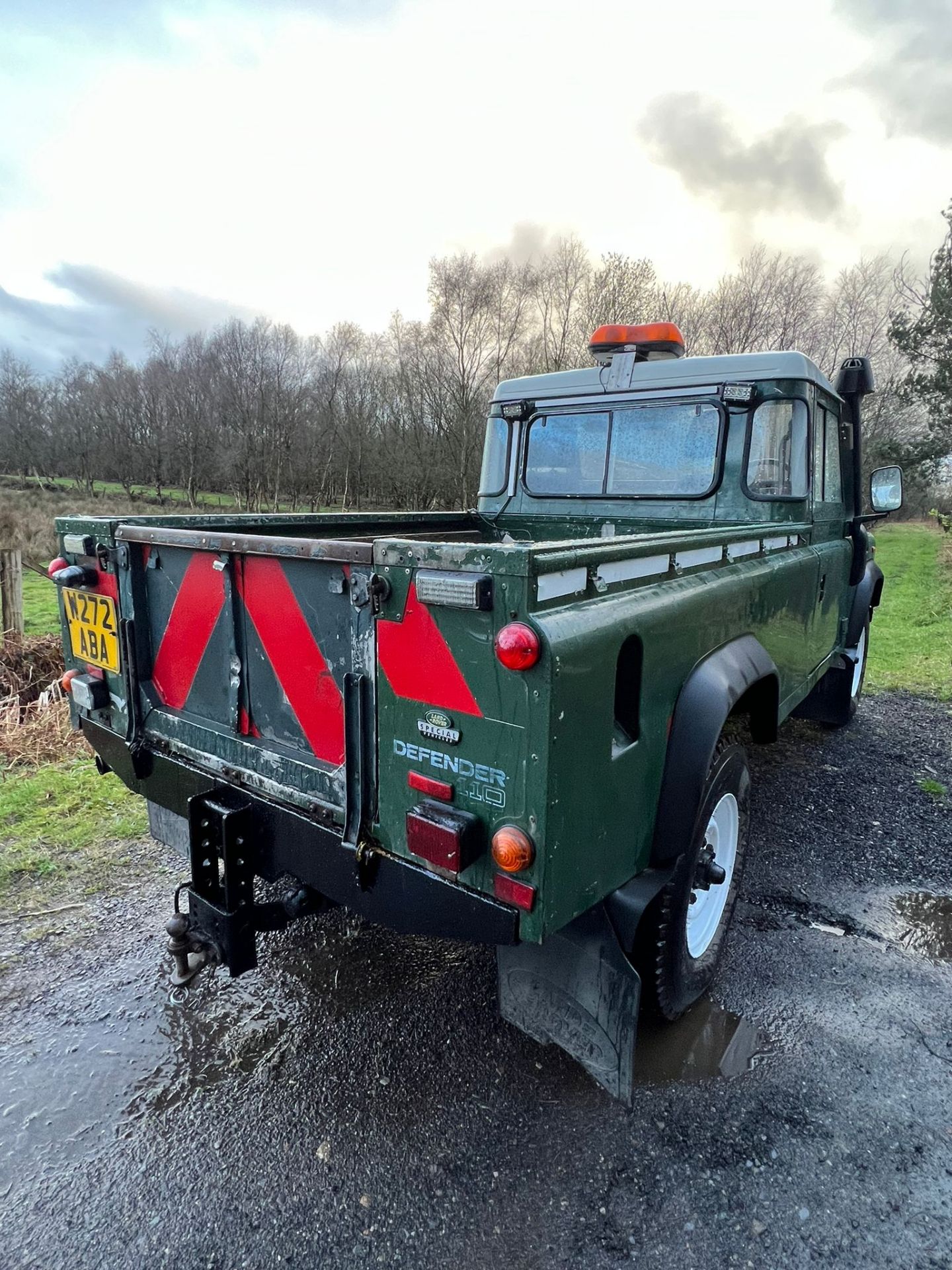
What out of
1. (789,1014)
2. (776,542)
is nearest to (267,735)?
(789,1014)

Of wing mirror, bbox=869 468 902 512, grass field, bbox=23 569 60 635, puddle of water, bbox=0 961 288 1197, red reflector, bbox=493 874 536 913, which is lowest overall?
puddle of water, bbox=0 961 288 1197

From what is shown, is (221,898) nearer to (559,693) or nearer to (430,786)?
(430,786)

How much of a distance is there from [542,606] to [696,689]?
822 mm

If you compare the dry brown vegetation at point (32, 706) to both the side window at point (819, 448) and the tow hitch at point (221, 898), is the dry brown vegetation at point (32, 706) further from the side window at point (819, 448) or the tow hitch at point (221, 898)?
the side window at point (819, 448)

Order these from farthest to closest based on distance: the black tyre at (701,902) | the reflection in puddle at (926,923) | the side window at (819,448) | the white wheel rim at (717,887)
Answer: the side window at (819,448) → the reflection in puddle at (926,923) → the white wheel rim at (717,887) → the black tyre at (701,902)

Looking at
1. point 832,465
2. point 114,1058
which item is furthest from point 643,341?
point 114,1058

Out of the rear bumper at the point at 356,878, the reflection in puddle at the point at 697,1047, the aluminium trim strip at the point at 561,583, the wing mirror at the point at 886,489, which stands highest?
the wing mirror at the point at 886,489

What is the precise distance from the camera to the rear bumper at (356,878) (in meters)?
1.76

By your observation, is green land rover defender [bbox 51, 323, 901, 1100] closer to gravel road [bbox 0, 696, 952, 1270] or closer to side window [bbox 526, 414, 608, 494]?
gravel road [bbox 0, 696, 952, 1270]

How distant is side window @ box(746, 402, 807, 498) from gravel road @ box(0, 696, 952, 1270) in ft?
6.99

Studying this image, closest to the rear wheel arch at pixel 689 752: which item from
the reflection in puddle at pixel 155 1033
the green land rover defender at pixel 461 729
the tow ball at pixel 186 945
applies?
the green land rover defender at pixel 461 729

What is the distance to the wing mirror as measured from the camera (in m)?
4.76

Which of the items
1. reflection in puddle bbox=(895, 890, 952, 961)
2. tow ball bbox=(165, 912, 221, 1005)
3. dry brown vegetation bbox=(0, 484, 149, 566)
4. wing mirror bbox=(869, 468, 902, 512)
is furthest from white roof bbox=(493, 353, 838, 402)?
tow ball bbox=(165, 912, 221, 1005)

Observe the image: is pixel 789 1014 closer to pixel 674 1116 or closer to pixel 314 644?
pixel 674 1116
